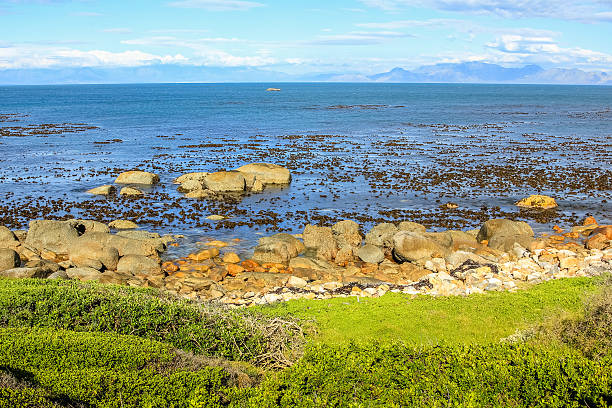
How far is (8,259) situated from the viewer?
26469 mm

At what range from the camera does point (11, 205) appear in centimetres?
4056

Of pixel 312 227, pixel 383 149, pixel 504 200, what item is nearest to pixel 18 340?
pixel 312 227

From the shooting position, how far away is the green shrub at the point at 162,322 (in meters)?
14.7

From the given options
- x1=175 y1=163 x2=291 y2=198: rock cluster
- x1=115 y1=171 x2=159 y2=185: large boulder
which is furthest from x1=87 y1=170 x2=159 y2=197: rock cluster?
x1=175 y1=163 x2=291 y2=198: rock cluster

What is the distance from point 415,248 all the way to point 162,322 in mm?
16467

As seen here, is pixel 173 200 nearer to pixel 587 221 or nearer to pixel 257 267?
pixel 257 267

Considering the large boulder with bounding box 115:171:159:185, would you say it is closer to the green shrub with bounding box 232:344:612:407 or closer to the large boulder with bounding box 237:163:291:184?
the large boulder with bounding box 237:163:291:184

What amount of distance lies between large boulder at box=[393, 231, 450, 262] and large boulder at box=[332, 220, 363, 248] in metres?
2.99

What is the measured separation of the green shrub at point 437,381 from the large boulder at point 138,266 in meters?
16.8

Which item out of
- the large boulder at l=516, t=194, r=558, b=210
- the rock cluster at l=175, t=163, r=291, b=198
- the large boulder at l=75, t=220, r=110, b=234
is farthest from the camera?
the rock cluster at l=175, t=163, r=291, b=198

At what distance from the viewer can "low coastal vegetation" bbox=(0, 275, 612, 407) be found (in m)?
10.4

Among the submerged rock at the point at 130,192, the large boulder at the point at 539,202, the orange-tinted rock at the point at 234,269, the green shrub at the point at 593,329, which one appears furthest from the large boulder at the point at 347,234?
the submerged rock at the point at 130,192

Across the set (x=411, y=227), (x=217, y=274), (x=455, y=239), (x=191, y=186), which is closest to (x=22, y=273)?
(x=217, y=274)

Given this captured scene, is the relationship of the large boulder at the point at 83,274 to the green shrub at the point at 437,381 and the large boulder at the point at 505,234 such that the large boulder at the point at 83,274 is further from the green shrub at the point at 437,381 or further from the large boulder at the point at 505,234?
the large boulder at the point at 505,234
